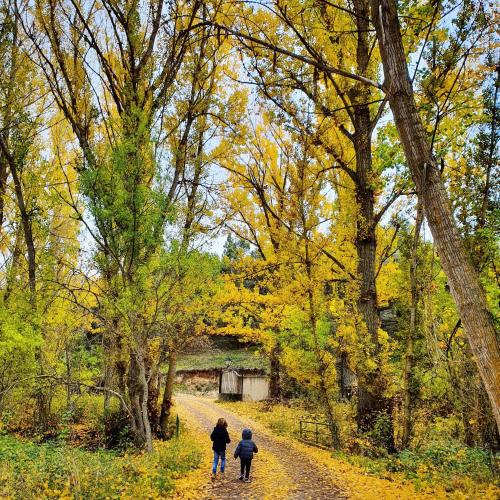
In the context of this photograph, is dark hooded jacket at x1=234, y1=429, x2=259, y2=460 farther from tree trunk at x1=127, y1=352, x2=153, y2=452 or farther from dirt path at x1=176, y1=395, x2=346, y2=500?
tree trunk at x1=127, y1=352, x2=153, y2=452

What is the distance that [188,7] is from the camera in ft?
32.6

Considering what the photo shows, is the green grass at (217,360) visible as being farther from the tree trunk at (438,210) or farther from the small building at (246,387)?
the tree trunk at (438,210)

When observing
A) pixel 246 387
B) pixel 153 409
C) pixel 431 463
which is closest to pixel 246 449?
pixel 431 463

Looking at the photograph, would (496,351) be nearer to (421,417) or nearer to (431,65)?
(431,65)

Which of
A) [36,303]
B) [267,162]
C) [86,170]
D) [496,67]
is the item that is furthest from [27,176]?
[496,67]

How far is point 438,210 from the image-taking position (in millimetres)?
4020

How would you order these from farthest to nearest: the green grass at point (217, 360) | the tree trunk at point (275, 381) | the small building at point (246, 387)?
the green grass at point (217, 360), the small building at point (246, 387), the tree trunk at point (275, 381)

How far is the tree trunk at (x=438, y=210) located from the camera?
11.7 ft

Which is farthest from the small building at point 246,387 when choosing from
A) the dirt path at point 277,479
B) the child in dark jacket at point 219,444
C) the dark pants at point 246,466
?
the dark pants at point 246,466

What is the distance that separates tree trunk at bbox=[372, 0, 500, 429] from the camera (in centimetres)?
357

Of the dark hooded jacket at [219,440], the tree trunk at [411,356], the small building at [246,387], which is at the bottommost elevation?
the small building at [246,387]

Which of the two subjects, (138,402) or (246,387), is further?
(246,387)

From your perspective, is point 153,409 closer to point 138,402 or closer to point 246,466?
point 138,402

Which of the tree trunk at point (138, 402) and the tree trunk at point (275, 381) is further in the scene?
the tree trunk at point (275, 381)
